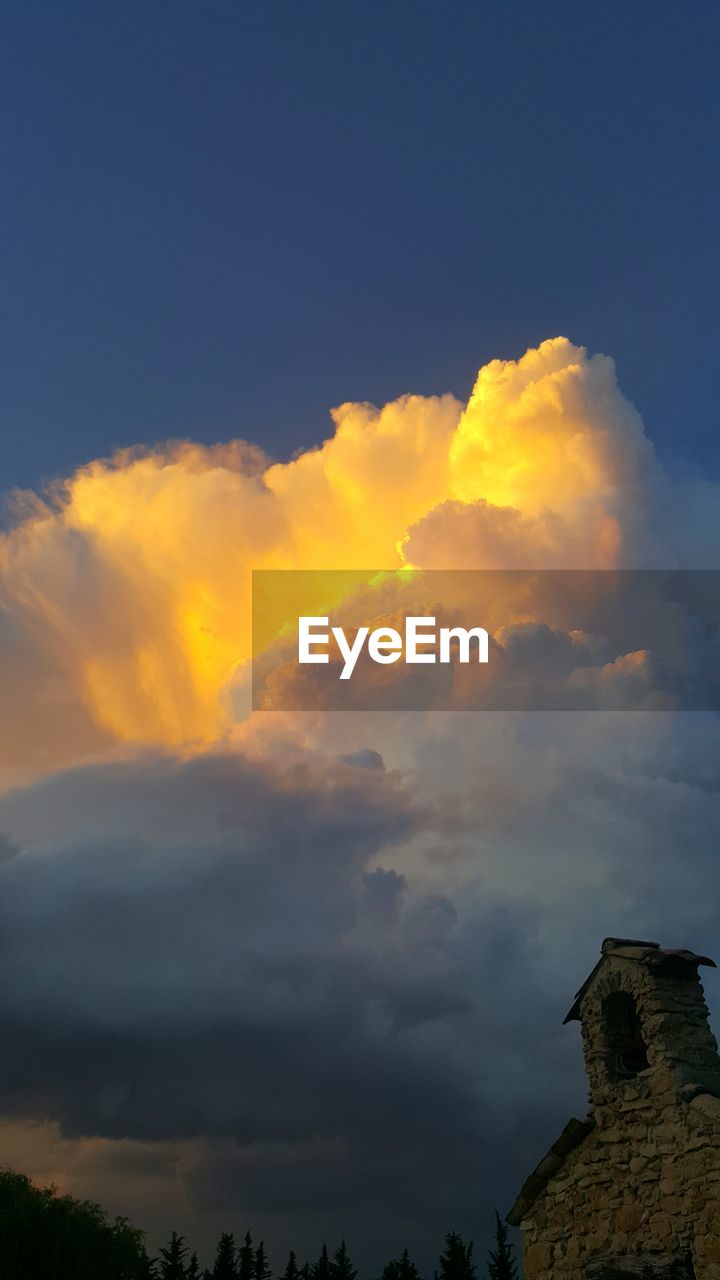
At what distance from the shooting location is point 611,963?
17.6m

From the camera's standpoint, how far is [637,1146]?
52.5 ft

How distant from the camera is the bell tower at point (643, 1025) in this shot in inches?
630

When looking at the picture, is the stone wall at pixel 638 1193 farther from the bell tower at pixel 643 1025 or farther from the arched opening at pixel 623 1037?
the arched opening at pixel 623 1037

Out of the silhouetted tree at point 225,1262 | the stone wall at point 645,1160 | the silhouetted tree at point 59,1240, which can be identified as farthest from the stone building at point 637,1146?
the silhouetted tree at point 225,1262

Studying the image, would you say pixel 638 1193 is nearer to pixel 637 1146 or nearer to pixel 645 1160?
pixel 645 1160

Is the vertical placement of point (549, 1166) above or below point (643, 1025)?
below

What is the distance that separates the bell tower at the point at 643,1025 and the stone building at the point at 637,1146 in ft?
0.06

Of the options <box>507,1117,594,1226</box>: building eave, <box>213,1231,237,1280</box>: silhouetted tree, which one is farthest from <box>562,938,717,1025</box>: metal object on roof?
<box>213,1231,237,1280</box>: silhouetted tree

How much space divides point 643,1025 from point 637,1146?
1.88m

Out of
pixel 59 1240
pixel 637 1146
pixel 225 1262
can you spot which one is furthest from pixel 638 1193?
pixel 225 1262

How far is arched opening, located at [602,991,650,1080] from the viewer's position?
17156 mm

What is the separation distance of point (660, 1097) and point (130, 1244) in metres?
45.7

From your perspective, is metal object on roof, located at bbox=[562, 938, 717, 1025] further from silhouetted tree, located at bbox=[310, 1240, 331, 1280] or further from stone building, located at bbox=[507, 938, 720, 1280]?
silhouetted tree, located at bbox=[310, 1240, 331, 1280]

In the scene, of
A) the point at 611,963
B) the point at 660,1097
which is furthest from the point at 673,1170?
the point at 611,963
